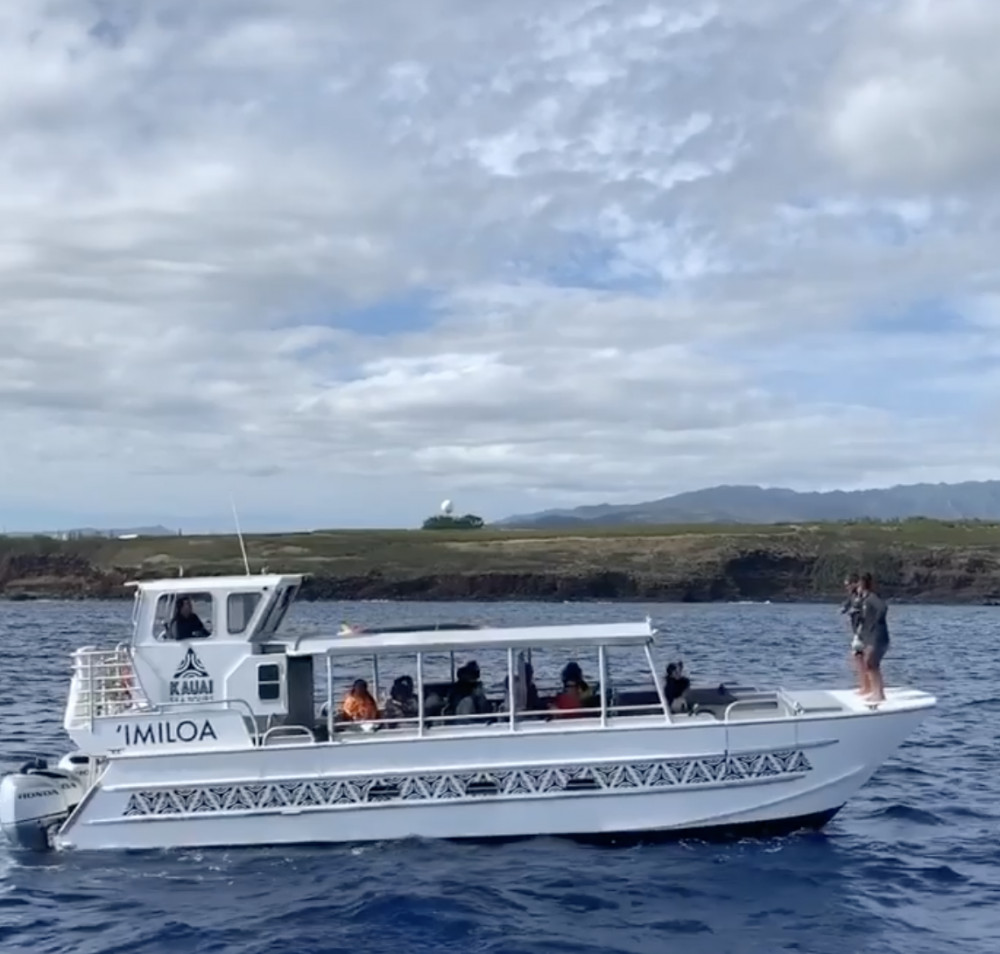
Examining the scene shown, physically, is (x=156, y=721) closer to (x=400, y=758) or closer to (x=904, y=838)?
(x=400, y=758)

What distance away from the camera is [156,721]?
2105 centimetres

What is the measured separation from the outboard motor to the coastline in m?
74.7

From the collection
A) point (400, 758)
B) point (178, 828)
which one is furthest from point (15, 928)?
point (400, 758)

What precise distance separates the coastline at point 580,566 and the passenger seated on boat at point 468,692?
7581 centimetres

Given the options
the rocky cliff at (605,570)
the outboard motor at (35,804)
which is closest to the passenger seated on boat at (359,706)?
the outboard motor at (35,804)

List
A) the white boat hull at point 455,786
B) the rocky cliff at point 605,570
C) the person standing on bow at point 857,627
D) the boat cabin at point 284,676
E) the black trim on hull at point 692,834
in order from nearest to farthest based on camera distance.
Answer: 1. the white boat hull at point 455,786
2. the black trim on hull at point 692,834
3. the boat cabin at point 284,676
4. the person standing on bow at point 857,627
5. the rocky cliff at point 605,570

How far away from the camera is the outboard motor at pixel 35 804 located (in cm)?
2112

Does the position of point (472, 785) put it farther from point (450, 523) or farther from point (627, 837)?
point (450, 523)

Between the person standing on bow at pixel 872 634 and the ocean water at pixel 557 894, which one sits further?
the person standing on bow at pixel 872 634

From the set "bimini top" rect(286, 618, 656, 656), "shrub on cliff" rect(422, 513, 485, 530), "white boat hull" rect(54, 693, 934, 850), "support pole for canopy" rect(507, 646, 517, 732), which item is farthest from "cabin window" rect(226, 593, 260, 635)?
"shrub on cliff" rect(422, 513, 485, 530)

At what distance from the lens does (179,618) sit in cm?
2183

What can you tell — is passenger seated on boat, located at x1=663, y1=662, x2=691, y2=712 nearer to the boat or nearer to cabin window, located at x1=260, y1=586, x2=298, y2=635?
the boat

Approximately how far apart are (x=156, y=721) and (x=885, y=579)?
89733 millimetres

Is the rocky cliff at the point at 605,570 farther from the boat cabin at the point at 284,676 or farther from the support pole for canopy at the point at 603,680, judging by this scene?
the support pole for canopy at the point at 603,680
